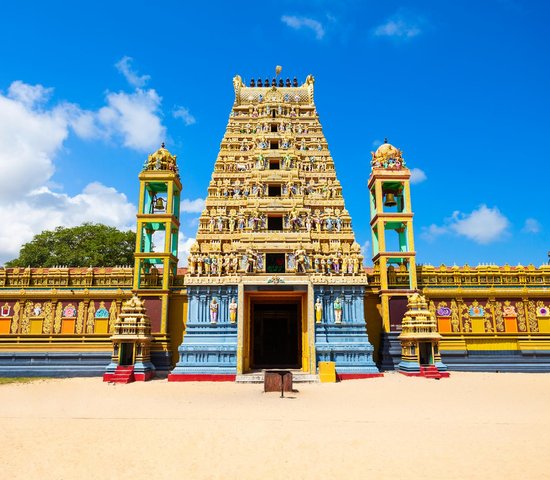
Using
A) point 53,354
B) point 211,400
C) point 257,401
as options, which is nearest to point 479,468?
point 257,401

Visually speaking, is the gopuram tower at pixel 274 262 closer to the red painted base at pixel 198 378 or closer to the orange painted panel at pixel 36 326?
the red painted base at pixel 198 378

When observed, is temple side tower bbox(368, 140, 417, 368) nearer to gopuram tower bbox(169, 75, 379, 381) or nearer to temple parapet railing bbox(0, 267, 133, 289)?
gopuram tower bbox(169, 75, 379, 381)

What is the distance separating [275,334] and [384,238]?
400 inches

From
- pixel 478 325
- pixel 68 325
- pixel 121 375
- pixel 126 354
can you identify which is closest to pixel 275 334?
pixel 126 354

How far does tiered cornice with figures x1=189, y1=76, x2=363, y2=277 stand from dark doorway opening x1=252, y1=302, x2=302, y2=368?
527 cm

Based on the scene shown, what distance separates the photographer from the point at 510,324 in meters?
24.4

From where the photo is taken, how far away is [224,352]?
20.6 meters

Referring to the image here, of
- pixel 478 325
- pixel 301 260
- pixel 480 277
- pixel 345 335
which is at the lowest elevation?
pixel 345 335

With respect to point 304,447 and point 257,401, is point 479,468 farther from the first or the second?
point 257,401

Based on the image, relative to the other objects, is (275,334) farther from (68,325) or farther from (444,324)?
(68,325)

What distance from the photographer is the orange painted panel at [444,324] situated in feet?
79.1

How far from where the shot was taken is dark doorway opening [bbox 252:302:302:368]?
27.1m

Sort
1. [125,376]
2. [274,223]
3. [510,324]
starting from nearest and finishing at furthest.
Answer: [125,376], [510,324], [274,223]

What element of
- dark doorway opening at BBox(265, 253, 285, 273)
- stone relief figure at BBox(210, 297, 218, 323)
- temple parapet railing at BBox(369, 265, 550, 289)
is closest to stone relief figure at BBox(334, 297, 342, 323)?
dark doorway opening at BBox(265, 253, 285, 273)
